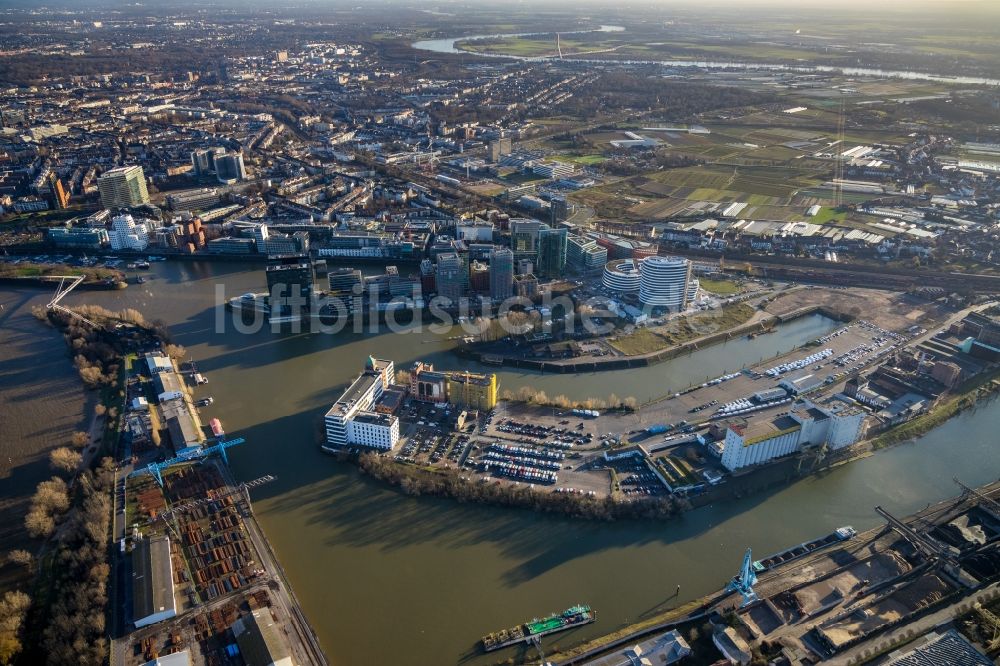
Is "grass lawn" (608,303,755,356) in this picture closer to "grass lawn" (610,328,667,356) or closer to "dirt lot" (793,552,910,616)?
"grass lawn" (610,328,667,356)

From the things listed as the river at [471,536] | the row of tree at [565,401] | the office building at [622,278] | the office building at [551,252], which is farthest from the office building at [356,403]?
the office building at [622,278]

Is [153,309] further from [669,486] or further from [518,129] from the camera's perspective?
[518,129]

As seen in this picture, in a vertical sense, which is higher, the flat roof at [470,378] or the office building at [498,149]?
the office building at [498,149]

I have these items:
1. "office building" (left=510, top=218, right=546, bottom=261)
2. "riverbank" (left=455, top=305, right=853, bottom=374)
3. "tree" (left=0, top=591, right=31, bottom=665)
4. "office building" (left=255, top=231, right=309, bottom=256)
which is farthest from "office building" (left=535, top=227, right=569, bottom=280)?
"tree" (left=0, top=591, right=31, bottom=665)

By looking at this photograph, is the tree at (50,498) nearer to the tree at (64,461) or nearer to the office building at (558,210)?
the tree at (64,461)

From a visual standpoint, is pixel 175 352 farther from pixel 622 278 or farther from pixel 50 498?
pixel 622 278

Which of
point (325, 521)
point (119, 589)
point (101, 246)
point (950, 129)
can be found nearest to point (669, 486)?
point (325, 521)

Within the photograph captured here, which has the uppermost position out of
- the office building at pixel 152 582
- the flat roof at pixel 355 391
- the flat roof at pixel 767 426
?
the flat roof at pixel 767 426
